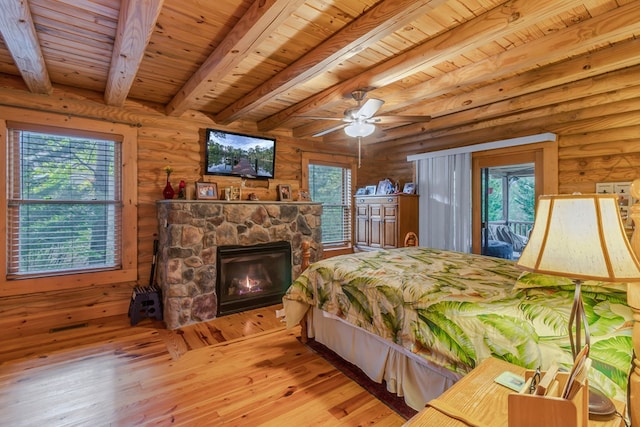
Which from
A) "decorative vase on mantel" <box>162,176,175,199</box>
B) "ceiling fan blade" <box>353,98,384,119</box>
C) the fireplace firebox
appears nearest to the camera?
"ceiling fan blade" <box>353,98,384,119</box>

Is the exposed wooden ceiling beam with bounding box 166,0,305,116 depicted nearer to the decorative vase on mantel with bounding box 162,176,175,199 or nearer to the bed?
the decorative vase on mantel with bounding box 162,176,175,199

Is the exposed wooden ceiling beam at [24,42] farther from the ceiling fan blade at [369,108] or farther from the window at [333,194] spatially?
the window at [333,194]

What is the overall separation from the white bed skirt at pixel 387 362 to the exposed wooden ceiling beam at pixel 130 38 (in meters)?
2.33

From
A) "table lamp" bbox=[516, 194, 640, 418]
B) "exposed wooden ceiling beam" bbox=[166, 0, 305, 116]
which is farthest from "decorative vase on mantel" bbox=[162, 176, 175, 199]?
"table lamp" bbox=[516, 194, 640, 418]

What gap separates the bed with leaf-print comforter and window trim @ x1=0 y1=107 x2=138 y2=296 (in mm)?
2229

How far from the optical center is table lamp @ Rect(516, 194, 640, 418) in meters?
0.88

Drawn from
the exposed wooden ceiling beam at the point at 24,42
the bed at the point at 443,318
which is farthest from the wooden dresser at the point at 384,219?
the exposed wooden ceiling beam at the point at 24,42

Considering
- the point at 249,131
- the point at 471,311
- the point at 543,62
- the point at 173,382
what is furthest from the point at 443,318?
the point at 249,131

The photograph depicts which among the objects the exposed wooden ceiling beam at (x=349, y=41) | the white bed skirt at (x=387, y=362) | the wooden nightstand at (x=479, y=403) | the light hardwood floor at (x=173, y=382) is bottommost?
the light hardwood floor at (x=173, y=382)

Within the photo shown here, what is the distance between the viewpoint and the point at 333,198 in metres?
5.41

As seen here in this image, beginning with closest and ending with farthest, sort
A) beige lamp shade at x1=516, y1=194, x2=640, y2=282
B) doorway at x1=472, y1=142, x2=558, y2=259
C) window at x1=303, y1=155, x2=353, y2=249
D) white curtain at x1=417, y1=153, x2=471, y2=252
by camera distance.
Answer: beige lamp shade at x1=516, y1=194, x2=640, y2=282 < doorway at x1=472, y1=142, x2=558, y2=259 < white curtain at x1=417, y1=153, x2=471, y2=252 < window at x1=303, y1=155, x2=353, y2=249

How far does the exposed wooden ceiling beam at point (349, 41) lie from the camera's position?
173 centimetres

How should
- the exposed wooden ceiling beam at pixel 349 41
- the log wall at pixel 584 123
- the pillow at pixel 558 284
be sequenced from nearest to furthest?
the pillow at pixel 558 284, the exposed wooden ceiling beam at pixel 349 41, the log wall at pixel 584 123

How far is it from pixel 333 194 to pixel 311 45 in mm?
3193
